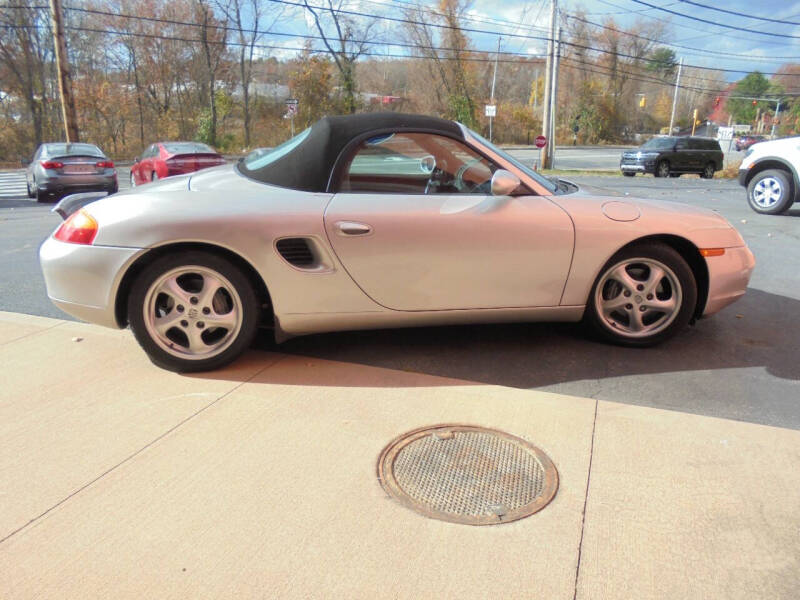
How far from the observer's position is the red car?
45.6 ft

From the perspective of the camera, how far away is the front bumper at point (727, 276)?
377cm

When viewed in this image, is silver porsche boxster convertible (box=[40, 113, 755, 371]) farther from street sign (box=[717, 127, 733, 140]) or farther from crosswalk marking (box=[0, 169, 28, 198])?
street sign (box=[717, 127, 733, 140])

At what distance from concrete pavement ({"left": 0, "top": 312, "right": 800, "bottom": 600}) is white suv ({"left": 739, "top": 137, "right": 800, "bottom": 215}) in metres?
8.27

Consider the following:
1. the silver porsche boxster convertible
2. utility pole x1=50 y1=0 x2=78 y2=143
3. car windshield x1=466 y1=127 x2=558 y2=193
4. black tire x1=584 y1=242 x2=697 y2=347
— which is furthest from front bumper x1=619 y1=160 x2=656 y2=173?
car windshield x1=466 y1=127 x2=558 y2=193

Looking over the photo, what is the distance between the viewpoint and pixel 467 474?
8.19 feet

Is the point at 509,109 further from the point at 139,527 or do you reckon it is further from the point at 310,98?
the point at 139,527

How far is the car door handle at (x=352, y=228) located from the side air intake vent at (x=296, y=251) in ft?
0.65

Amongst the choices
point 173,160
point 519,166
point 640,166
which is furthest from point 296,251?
point 640,166

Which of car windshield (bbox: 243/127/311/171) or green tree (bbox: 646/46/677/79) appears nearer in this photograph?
car windshield (bbox: 243/127/311/171)

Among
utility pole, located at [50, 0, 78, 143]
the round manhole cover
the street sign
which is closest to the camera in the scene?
the round manhole cover

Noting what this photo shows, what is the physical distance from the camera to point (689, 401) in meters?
3.18

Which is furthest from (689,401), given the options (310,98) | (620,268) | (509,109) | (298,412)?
(509,109)

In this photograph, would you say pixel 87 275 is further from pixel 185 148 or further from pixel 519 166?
pixel 185 148

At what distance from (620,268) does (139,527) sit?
2.90 m
